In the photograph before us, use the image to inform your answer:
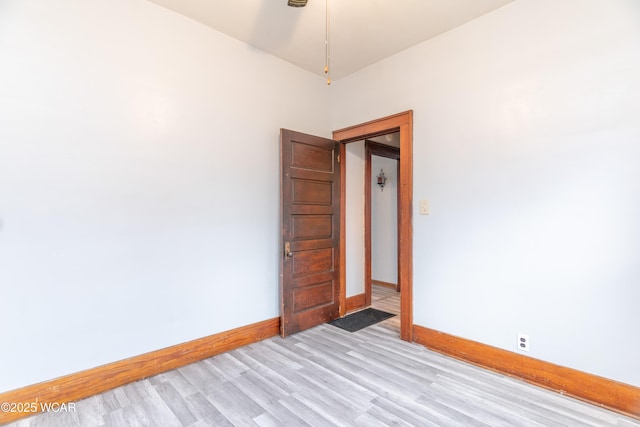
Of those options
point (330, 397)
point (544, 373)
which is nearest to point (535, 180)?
point (544, 373)

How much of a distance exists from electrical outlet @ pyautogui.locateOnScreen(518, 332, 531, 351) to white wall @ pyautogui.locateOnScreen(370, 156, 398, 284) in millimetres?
2864

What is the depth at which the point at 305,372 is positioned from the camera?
235 cm

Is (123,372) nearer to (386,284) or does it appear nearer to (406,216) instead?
(406,216)

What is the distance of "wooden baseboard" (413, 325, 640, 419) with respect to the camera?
1866mm

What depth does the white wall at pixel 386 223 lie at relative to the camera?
206 inches

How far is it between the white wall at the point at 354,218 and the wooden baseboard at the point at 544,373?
123 cm

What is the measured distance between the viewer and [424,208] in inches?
112

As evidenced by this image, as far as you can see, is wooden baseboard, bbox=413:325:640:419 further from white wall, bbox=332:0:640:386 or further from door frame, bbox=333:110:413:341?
door frame, bbox=333:110:413:341

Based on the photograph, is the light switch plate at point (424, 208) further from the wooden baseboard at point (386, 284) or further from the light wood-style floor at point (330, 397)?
the wooden baseboard at point (386, 284)

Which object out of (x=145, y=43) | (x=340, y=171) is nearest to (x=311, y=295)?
(x=340, y=171)

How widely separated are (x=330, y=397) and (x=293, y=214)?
168 centimetres

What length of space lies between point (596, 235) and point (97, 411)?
3.42 m

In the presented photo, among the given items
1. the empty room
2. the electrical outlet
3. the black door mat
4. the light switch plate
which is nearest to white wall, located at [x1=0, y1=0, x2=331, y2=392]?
the empty room

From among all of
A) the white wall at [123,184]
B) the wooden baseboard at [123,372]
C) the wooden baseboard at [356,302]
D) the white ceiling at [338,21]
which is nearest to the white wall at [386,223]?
the wooden baseboard at [356,302]
